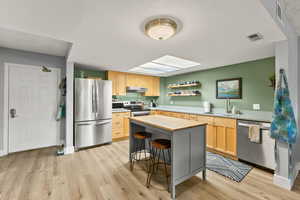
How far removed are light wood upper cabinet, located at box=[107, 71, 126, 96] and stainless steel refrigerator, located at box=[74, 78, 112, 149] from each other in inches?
22.6

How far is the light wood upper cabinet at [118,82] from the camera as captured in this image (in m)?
4.36

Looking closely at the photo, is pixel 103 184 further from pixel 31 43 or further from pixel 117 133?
pixel 31 43

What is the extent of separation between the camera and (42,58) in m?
3.43

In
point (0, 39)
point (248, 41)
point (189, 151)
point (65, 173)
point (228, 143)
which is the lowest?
point (65, 173)

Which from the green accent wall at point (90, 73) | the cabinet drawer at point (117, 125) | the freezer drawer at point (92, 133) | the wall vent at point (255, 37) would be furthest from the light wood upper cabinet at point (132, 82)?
the wall vent at point (255, 37)

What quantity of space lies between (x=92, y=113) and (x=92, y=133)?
20.9 inches

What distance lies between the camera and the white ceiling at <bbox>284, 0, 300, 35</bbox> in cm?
166

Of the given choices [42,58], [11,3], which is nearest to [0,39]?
[42,58]

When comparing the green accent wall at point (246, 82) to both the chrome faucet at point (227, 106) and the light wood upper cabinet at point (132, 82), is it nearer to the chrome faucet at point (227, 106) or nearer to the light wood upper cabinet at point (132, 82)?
the chrome faucet at point (227, 106)

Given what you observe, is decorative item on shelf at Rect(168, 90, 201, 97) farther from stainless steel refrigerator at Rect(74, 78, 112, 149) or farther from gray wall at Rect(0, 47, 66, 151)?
gray wall at Rect(0, 47, 66, 151)

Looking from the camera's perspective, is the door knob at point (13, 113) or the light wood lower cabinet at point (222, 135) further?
the door knob at point (13, 113)

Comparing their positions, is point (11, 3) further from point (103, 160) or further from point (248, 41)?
point (248, 41)

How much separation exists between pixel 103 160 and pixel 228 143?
2.77m

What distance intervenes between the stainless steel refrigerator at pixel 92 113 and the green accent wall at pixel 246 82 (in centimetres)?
283
